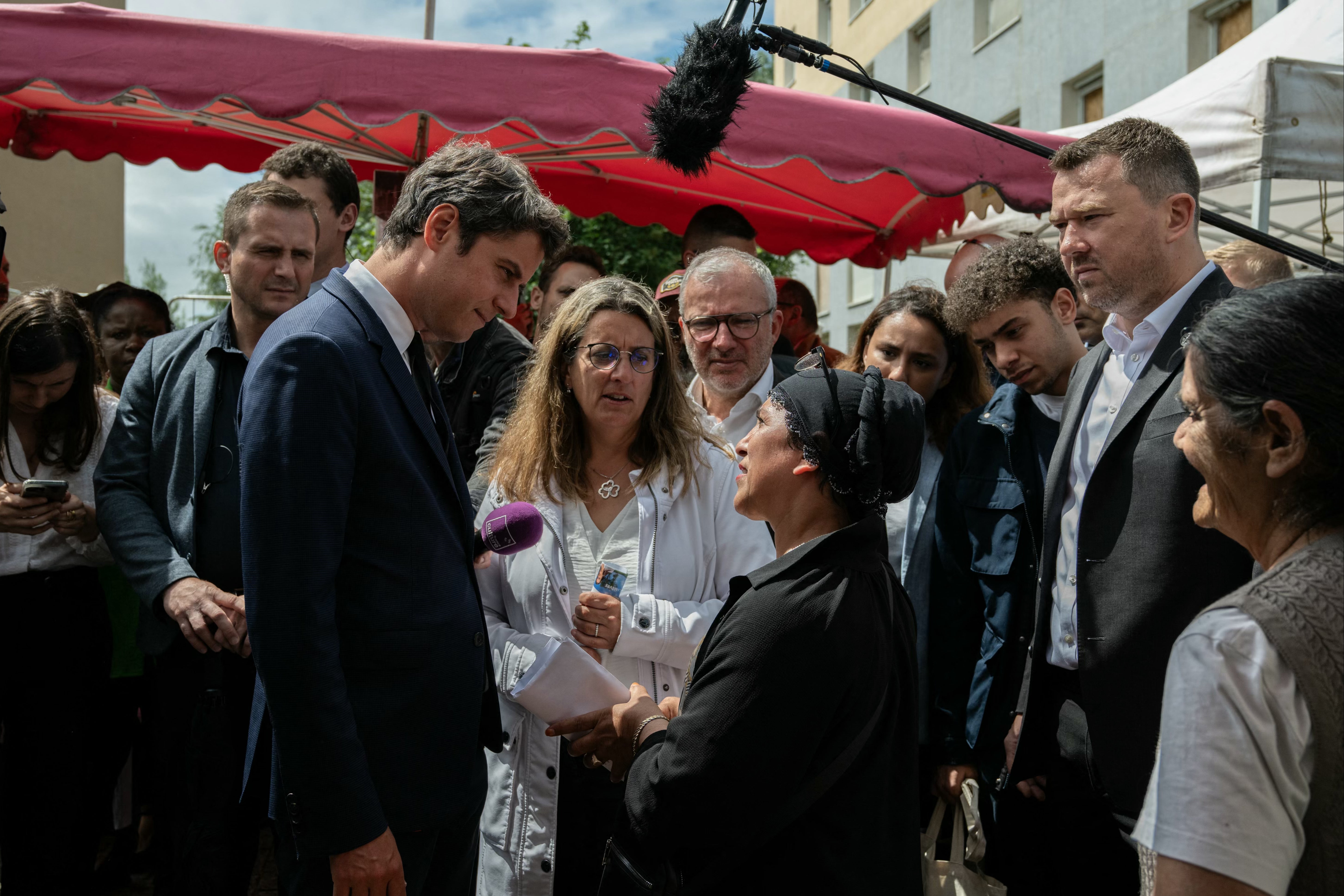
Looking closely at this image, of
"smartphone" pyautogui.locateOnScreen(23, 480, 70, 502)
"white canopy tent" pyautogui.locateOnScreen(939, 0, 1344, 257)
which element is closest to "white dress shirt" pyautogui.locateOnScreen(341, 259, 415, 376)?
"smartphone" pyautogui.locateOnScreen(23, 480, 70, 502)

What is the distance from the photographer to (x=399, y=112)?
384cm

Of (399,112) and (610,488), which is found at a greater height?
(399,112)

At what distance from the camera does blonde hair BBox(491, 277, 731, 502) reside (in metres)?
2.88

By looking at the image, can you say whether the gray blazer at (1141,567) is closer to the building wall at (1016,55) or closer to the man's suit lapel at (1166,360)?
the man's suit lapel at (1166,360)

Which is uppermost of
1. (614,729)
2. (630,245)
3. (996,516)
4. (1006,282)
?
(630,245)

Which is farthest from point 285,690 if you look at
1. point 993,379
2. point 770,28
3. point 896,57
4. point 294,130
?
point 896,57

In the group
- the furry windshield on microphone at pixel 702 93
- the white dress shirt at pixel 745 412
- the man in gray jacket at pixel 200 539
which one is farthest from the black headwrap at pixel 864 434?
the white dress shirt at pixel 745 412

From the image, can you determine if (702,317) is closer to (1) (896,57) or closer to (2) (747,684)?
(2) (747,684)

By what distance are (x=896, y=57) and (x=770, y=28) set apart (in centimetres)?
2245

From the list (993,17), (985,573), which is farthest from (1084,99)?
(985,573)

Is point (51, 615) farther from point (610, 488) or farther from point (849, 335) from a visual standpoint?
point (849, 335)

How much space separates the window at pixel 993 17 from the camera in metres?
18.2

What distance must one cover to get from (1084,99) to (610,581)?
16.9 meters

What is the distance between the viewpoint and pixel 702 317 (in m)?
3.54
